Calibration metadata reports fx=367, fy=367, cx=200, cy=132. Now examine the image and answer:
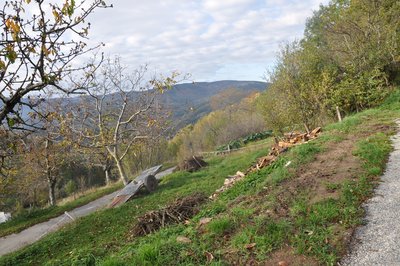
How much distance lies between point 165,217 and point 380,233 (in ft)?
15.8

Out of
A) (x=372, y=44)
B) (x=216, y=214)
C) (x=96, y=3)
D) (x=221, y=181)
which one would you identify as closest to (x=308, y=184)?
(x=216, y=214)

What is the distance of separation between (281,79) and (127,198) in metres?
10.1

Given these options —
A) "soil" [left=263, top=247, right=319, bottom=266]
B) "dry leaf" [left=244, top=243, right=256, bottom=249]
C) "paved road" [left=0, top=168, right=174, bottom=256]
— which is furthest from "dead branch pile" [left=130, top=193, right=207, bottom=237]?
"paved road" [left=0, top=168, right=174, bottom=256]

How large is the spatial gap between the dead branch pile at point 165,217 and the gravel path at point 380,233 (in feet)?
12.9

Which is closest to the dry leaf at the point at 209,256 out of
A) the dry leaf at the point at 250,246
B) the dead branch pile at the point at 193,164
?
the dry leaf at the point at 250,246

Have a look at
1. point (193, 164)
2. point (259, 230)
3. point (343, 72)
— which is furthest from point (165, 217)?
point (343, 72)

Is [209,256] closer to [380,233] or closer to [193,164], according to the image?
[380,233]

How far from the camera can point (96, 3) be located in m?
4.95

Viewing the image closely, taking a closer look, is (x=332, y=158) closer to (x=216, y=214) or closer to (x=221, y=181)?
(x=216, y=214)

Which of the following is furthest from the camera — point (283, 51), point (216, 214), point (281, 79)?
point (283, 51)

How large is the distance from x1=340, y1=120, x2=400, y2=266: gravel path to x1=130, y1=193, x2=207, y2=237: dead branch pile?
3944mm

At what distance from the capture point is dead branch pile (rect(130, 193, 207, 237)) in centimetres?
821

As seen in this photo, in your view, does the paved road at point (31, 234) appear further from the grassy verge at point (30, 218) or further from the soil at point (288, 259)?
the soil at point (288, 259)

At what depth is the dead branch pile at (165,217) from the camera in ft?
26.9
